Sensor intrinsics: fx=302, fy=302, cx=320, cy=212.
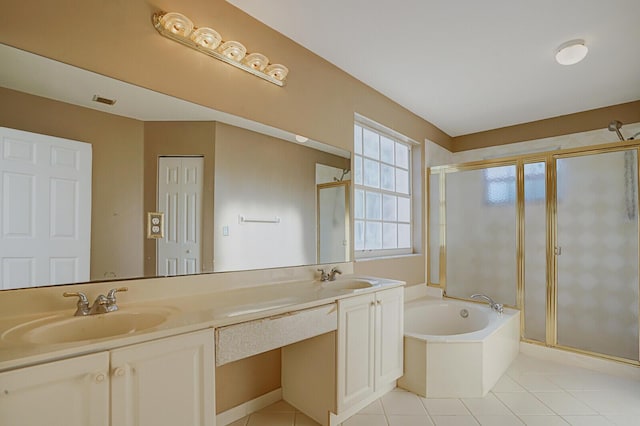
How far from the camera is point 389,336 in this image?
82.1 inches

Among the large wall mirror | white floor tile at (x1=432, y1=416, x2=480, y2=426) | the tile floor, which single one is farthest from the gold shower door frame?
the large wall mirror

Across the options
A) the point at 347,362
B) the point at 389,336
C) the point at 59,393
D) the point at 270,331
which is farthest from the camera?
the point at 389,336

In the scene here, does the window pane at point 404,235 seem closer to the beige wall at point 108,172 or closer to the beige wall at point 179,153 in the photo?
the beige wall at point 179,153

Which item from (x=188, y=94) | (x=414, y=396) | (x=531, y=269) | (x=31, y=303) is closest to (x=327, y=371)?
(x=414, y=396)

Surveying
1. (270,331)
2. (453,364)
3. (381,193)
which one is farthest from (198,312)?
(381,193)

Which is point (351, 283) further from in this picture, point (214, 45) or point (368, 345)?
point (214, 45)

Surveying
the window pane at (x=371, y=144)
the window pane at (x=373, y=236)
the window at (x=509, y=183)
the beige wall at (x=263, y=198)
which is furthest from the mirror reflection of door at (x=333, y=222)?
the window at (x=509, y=183)

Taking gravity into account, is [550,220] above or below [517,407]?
above

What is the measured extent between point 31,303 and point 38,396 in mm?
480

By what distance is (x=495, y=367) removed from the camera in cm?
236

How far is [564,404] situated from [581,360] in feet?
2.80

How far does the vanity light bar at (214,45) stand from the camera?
146 cm

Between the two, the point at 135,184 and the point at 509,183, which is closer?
the point at 135,184

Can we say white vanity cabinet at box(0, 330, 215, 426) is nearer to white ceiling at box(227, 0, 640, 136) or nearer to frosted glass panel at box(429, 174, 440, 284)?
white ceiling at box(227, 0, 640, 136)
